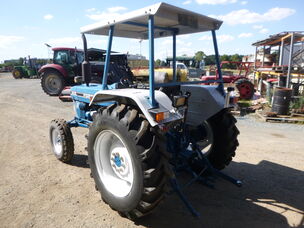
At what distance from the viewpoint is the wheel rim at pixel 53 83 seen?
36.9 feet

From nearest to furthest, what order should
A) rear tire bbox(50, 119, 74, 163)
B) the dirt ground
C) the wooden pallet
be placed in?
the dirt ground < rear tire bbox(50, 119, 74, 163) < the wooden pallet

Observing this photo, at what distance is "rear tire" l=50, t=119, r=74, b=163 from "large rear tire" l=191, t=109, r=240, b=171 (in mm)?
1870

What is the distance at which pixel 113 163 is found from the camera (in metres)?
2.63

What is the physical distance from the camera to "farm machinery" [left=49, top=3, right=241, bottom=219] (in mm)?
2092

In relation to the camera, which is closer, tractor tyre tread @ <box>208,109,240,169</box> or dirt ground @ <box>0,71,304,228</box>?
dirt ground @ <box>0,71,304,228</box>

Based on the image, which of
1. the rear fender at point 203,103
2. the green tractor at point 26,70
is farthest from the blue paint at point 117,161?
the green tractor at point 26,70

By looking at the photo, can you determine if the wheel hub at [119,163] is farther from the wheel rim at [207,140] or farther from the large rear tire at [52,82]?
the large rear tire at [52,82]

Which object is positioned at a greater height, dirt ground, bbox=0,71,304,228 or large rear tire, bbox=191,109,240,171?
large rear tire, bbox=191,109,240,171

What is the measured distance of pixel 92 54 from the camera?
12.2m

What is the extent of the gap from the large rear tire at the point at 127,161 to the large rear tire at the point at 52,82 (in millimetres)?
9447

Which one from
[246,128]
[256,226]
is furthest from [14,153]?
[246,128]

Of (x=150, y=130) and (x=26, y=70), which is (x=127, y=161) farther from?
(x=26, y=70)

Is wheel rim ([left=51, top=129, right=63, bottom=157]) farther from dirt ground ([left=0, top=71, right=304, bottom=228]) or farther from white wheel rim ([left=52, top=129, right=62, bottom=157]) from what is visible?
dirt ground ([left=0, top=71, right=304, bottom=228])

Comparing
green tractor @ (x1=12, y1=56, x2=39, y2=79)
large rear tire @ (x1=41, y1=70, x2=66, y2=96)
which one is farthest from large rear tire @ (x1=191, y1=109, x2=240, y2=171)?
green tractor @ (x1=12, y1=56, x2=39, y2=79)
